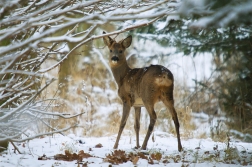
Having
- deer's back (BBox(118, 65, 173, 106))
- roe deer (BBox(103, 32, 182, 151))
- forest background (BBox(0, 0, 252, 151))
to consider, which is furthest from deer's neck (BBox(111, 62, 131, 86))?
forest background (BBox(0, 0, 252, 151))

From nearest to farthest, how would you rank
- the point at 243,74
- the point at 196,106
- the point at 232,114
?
the point at 243,74 → the point at 232,114 → the point at 196,106

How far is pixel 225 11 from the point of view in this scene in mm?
2773

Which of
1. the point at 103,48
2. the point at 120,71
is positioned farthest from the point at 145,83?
the point at 103,48

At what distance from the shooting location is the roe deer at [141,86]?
5.48m

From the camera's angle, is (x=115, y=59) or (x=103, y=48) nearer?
(x=103, y=48)

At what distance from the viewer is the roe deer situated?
5.48 meters

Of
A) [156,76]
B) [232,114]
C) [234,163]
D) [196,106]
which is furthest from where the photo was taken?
[196,106]

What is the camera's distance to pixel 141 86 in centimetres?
579

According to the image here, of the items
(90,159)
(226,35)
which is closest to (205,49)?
(226,35)

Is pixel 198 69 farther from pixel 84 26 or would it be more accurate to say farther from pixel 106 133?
pixel 106 133

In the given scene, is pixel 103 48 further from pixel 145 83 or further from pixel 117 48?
pixel 117 48

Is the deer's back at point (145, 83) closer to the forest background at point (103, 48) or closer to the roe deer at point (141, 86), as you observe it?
the roe deer at point (141, 86)

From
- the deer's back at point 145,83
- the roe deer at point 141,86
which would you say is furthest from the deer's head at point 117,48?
the deer's back at point 145,83

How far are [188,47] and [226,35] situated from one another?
993 mm
